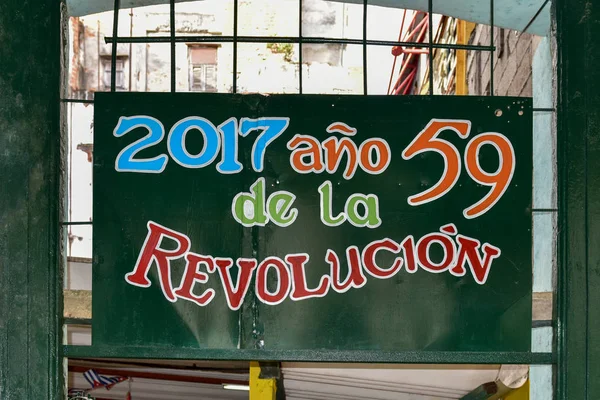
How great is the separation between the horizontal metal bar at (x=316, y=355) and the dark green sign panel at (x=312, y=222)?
4 cm

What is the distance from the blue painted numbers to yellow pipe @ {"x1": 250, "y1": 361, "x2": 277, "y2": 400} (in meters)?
3.43

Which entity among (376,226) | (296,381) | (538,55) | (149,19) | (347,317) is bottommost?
(296,381)

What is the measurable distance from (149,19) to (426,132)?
23478 mm

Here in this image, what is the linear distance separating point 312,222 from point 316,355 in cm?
63

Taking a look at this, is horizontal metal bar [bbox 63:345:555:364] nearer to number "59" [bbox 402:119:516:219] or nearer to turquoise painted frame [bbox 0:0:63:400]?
turquoise painted frame [bbox 0:0:63:400]

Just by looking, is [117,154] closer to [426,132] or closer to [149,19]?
[426,132]

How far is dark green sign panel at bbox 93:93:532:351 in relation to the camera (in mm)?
4734

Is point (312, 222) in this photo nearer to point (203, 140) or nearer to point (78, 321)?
point (203, 140)

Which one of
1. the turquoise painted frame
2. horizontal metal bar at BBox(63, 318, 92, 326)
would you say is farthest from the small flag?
the turquoise painted frame

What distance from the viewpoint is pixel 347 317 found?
474 centimetres

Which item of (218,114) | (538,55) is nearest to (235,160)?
(218,114)

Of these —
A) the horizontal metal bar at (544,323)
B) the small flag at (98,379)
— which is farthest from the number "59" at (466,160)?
the small flag at (98,379)

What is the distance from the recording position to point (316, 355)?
468 centimetres

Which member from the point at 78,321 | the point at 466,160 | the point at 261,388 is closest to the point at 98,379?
the point at 261,388
